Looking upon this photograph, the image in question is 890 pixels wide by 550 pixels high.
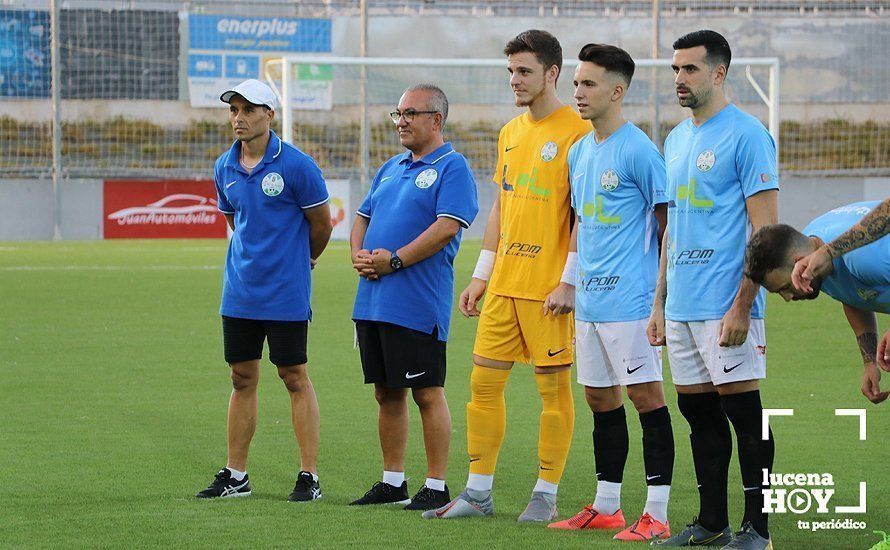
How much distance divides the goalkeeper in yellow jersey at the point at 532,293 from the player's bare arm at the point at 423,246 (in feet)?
0.93

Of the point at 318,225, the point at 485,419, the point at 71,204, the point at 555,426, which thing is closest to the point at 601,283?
the point at 555,426

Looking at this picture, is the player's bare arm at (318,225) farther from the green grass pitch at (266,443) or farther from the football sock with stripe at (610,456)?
the football sock with stripe at (610,456)

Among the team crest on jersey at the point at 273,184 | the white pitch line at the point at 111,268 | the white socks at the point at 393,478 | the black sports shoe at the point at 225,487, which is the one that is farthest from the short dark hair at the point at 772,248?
the white pitch line at the point at 111,268

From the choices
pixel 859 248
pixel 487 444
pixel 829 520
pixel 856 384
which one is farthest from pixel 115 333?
pixel 859 248

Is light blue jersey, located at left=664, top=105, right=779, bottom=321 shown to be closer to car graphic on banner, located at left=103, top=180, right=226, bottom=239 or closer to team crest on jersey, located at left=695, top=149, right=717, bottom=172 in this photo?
team crest on jersey, located at left=695, top=149, right=717, bottom=172

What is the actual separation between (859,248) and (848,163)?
99.5 ft

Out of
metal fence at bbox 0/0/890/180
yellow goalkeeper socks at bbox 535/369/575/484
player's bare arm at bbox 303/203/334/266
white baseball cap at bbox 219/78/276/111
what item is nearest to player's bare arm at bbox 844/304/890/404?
yellow goalkeeper socks at bbox 535/369/575/484

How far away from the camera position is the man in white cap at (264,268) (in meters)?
6.40

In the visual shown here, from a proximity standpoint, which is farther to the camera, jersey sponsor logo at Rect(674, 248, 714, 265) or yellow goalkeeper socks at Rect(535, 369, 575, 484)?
yellow goalkeeper socks at Rect(535, 369, 575, 484)

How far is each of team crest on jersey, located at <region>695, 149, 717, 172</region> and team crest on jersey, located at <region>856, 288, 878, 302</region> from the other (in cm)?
73

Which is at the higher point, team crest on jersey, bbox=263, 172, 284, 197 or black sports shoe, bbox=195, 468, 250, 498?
team crest on jersey, bbox=263, 172, 284, 197

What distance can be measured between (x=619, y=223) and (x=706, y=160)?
1.89 feet

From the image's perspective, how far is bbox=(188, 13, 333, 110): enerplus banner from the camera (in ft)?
110

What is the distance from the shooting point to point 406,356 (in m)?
6.19
